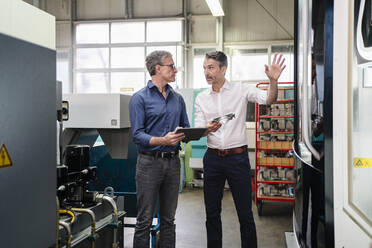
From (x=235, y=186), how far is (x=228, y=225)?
1.83 meters

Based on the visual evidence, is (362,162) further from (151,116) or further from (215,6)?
(215,6)

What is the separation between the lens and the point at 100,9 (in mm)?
9062

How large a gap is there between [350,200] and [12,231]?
44.0 inches

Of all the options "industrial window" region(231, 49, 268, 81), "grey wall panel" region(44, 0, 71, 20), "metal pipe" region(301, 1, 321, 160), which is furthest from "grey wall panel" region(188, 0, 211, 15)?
"metal pipe" region(301, 1, 321, 160)

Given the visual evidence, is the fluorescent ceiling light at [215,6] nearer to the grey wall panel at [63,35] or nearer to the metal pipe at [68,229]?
the grey wall panel at [63,35]

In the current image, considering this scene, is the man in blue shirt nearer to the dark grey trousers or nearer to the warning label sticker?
the dark grey trousers

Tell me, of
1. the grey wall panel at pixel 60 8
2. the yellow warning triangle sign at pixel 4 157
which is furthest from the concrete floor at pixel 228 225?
the grey wall panel at pixel 60 8

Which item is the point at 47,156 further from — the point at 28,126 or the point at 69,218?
the point at 69,218

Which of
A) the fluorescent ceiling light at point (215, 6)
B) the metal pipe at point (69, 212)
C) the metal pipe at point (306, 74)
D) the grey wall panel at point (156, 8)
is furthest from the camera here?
the grey wall panel at point (156, 8)

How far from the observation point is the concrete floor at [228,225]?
140 inches

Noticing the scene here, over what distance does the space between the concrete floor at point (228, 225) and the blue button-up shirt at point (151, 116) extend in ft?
5.07

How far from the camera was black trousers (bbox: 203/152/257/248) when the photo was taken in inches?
96.2

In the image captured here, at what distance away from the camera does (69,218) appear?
6.68ft

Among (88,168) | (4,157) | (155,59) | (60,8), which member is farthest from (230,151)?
(60,8)
